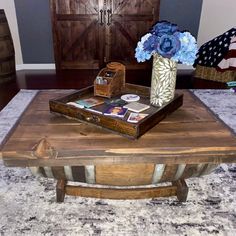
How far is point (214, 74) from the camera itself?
3340 millimetres

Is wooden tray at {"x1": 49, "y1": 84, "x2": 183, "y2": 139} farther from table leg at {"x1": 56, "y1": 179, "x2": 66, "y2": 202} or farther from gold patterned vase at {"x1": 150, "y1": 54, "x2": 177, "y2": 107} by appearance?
table leg at {"x1": 56, "y1": 179, "x2": 66, "y2": 202}

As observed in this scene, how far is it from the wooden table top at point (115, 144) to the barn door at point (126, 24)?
11.2ft

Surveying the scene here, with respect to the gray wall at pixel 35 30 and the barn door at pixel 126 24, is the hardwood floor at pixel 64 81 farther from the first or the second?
the barn door at pixel 126 24

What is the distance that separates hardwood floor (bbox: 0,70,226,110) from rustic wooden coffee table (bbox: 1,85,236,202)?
190cm

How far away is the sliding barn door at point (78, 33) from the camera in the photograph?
419cm

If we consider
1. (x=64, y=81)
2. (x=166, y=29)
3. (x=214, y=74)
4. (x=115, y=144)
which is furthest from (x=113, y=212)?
(x=64, y=81)

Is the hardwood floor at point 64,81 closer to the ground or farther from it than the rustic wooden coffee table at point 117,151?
closer to the ground

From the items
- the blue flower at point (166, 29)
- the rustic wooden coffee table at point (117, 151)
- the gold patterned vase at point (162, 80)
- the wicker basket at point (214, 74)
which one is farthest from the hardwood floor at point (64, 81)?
the blue flower at point (166, 29)

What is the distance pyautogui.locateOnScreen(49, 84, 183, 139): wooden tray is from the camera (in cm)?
118

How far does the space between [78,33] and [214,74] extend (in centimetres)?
236

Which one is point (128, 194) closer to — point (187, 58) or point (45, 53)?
point (187, 58)

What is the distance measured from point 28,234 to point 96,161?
57 centimetres

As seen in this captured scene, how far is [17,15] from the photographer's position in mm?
4133

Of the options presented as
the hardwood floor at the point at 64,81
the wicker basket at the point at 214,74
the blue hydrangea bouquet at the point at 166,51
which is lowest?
the hardwood floor at the point at 64,81
